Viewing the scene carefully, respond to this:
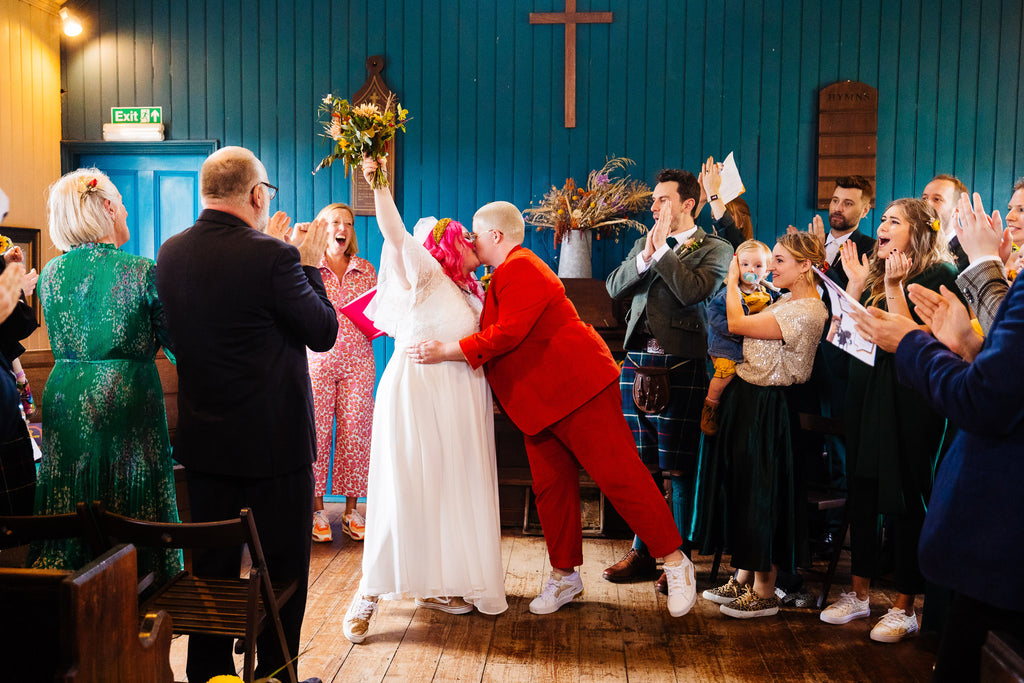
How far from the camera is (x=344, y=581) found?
369 centimetres

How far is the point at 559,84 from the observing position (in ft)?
16.7

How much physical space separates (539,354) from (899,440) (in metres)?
1.45

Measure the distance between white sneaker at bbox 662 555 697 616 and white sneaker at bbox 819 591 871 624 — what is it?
595mm

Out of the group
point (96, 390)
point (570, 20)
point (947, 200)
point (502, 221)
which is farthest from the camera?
point (570, 20)

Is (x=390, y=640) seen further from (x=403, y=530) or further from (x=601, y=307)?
(x=601, y=307)

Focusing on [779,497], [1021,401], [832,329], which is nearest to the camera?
[1021,401]

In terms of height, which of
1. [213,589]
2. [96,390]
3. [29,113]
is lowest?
[213,589]

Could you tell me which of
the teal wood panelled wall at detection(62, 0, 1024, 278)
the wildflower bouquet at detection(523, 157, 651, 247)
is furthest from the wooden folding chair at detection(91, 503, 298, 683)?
the teal wood panelled wall at detection(62, 0, 1024, 278)

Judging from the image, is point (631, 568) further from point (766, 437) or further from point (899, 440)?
point (899, 440)

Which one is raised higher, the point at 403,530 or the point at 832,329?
the point at 832,329

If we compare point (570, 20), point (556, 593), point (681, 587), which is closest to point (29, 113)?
point (570, 20)

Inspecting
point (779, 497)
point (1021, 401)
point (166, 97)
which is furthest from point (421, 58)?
point (1021, 401)

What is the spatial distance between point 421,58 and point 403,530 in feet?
11.3

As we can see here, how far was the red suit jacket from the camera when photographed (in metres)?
3.06
